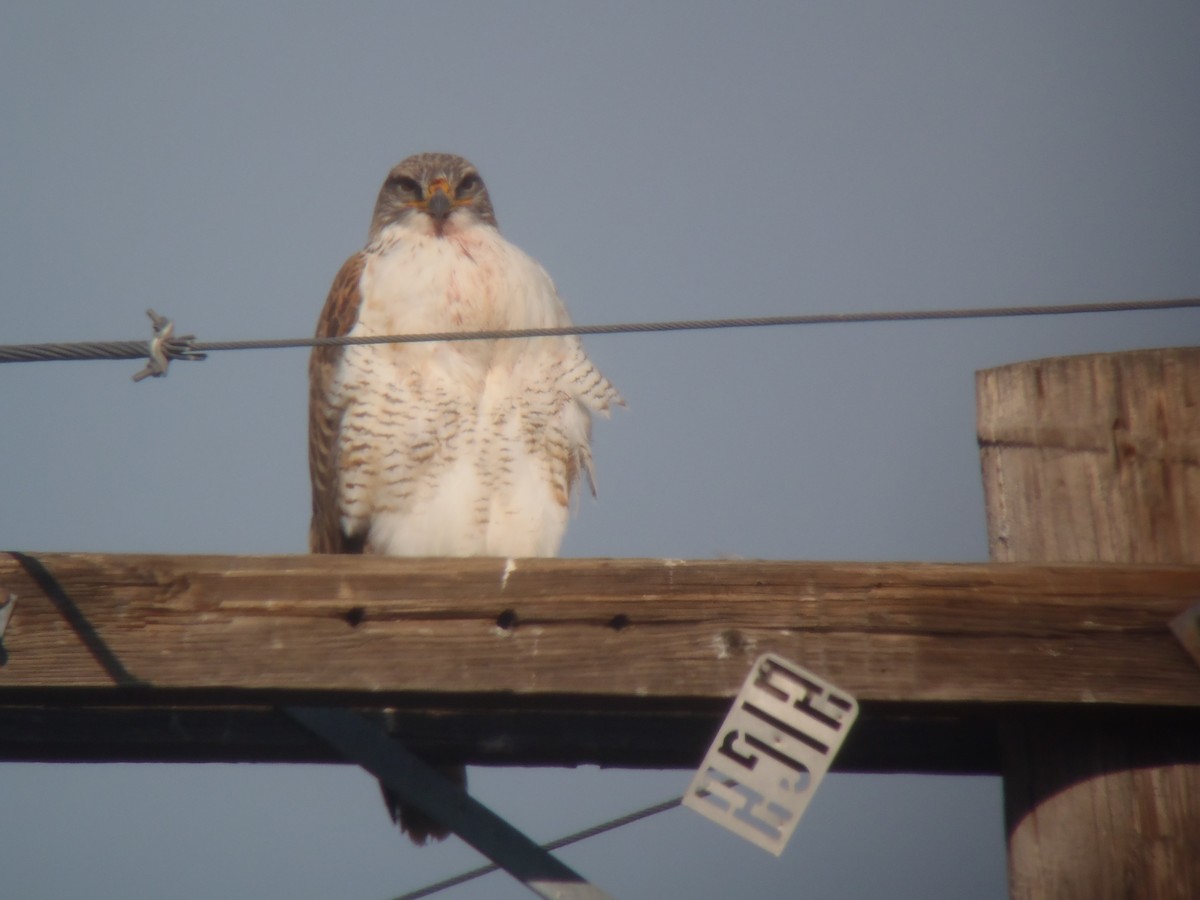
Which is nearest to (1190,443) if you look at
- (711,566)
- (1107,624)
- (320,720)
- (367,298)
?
(1107,624)

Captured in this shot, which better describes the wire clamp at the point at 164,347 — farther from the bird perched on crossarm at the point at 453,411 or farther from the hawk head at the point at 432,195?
the hawk head at the point at 432,195

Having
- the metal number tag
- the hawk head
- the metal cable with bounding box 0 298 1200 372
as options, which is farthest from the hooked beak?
the metal number tag

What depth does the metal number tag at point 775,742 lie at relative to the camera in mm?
2250

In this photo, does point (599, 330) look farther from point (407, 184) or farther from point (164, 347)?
point (407, 184)

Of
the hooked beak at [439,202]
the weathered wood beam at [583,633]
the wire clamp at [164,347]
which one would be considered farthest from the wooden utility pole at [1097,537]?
the hooked beak at [439,202]

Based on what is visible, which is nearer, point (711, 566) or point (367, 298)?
point (711, 566)

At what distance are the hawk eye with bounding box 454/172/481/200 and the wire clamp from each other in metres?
2.98

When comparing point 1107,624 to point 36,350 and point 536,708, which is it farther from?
point 36,350

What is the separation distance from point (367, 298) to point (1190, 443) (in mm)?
2849

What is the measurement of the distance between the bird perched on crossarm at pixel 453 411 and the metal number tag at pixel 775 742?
2.18m

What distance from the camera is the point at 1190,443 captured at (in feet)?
7.85

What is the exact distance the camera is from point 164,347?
104 inches

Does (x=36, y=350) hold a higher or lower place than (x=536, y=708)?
higher

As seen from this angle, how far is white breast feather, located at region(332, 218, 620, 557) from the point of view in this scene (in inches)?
175
